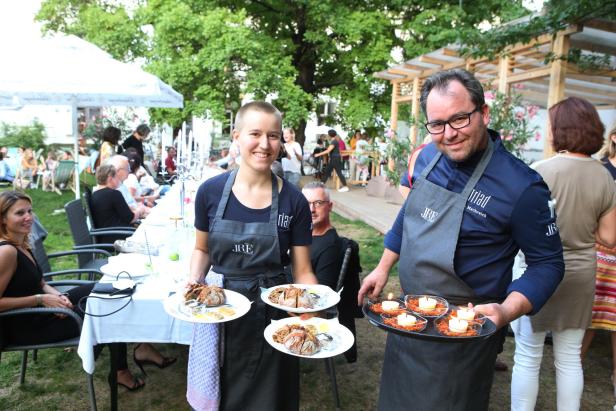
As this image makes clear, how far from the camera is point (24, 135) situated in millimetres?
17547

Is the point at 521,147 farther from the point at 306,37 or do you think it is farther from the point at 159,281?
the point at 306,37

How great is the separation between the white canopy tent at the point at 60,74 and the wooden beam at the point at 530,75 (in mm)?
5356

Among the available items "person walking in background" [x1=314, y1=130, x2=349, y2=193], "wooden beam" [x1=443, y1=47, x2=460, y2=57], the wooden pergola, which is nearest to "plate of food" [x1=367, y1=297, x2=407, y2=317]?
the wooden pergola

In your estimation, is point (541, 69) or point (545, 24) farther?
point (541, 69)

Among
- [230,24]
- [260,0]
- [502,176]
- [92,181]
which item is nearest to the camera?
[502,176]

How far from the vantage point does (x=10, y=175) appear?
13.6 metres

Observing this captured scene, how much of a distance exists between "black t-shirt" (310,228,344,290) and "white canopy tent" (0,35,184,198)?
15.7 feet

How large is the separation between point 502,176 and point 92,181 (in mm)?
10911

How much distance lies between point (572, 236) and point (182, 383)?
107 inches

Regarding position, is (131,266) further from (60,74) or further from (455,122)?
(60,74)

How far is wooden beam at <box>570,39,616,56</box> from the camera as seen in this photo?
6100 mm

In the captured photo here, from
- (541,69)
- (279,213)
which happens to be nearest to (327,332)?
(279,213)

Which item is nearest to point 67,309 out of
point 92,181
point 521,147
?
point 521,147

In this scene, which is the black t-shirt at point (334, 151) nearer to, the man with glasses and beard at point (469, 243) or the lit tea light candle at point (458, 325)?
the man with glasses and beard at point (469, 243)
